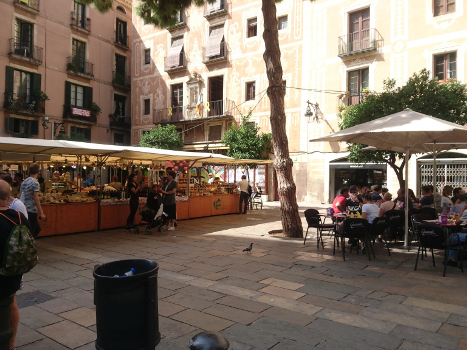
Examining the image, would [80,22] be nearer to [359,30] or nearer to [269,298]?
[359,30]

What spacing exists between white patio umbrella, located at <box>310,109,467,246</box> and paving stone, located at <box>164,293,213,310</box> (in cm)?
395

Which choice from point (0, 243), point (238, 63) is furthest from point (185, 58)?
point (0, 243)

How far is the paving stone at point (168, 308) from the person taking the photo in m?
3.88

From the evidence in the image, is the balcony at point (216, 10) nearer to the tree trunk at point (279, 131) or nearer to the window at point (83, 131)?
the window at point (83, 131)

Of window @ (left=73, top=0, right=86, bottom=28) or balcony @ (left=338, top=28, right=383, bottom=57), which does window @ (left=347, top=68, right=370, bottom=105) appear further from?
window @ (left=73, top=0, right=86, bottom=28)

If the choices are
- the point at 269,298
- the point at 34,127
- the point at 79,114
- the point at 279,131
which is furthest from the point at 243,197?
the point at 79,114

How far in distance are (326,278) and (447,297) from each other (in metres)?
1.48

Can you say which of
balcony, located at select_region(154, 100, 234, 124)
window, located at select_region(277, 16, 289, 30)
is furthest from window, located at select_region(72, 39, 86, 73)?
window, located at select_region(277, 16, 289, 30)

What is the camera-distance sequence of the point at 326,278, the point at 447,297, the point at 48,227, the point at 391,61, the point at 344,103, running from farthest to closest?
1. the point at 344,103
2. the point at 391,61
3. the point at 48,227
4. the point at 326,278
5. the point at 447,297

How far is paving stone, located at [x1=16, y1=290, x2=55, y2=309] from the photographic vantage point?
413 cm

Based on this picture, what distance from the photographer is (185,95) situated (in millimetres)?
24438

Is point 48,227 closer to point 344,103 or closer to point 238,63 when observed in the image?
point 344,103

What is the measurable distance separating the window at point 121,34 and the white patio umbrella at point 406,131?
24111 millimetres

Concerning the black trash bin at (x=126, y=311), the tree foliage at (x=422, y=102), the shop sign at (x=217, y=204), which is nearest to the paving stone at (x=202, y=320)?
the black trash bin at (x=126, y=311)
